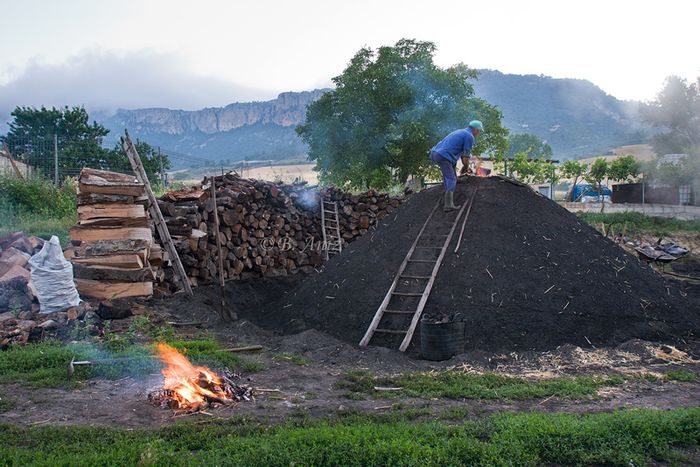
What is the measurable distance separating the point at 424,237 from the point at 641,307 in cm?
356

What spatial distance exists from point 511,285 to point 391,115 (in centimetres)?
1940

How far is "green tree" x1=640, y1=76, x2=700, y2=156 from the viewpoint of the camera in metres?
49.8

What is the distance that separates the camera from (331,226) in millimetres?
15773

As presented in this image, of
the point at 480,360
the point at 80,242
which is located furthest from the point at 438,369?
the point at 80,242

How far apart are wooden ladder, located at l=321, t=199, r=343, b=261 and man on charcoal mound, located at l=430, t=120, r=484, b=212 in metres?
5.58

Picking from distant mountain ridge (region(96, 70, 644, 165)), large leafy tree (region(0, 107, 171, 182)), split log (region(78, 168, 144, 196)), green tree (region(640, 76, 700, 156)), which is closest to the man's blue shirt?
split log (region(78, 168, 144, 196))

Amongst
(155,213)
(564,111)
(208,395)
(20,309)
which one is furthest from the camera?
(564,111)

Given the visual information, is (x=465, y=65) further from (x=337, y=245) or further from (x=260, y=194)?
(x=260, y=194)

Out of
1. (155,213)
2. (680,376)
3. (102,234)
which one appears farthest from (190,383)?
(155,213)

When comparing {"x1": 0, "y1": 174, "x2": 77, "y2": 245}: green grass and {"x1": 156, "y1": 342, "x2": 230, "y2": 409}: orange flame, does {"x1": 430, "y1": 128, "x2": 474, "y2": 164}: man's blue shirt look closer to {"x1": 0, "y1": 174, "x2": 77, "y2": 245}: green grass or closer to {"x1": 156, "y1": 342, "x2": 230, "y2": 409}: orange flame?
{"x1": 156, "y1": 342, "x2": 230, "y2": 409}: orange flame

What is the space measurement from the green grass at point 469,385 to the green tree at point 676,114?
49.9 metres

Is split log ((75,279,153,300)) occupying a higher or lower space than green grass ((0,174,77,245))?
lower

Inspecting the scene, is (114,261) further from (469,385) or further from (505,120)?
(505,120)

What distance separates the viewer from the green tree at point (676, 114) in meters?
49.8
